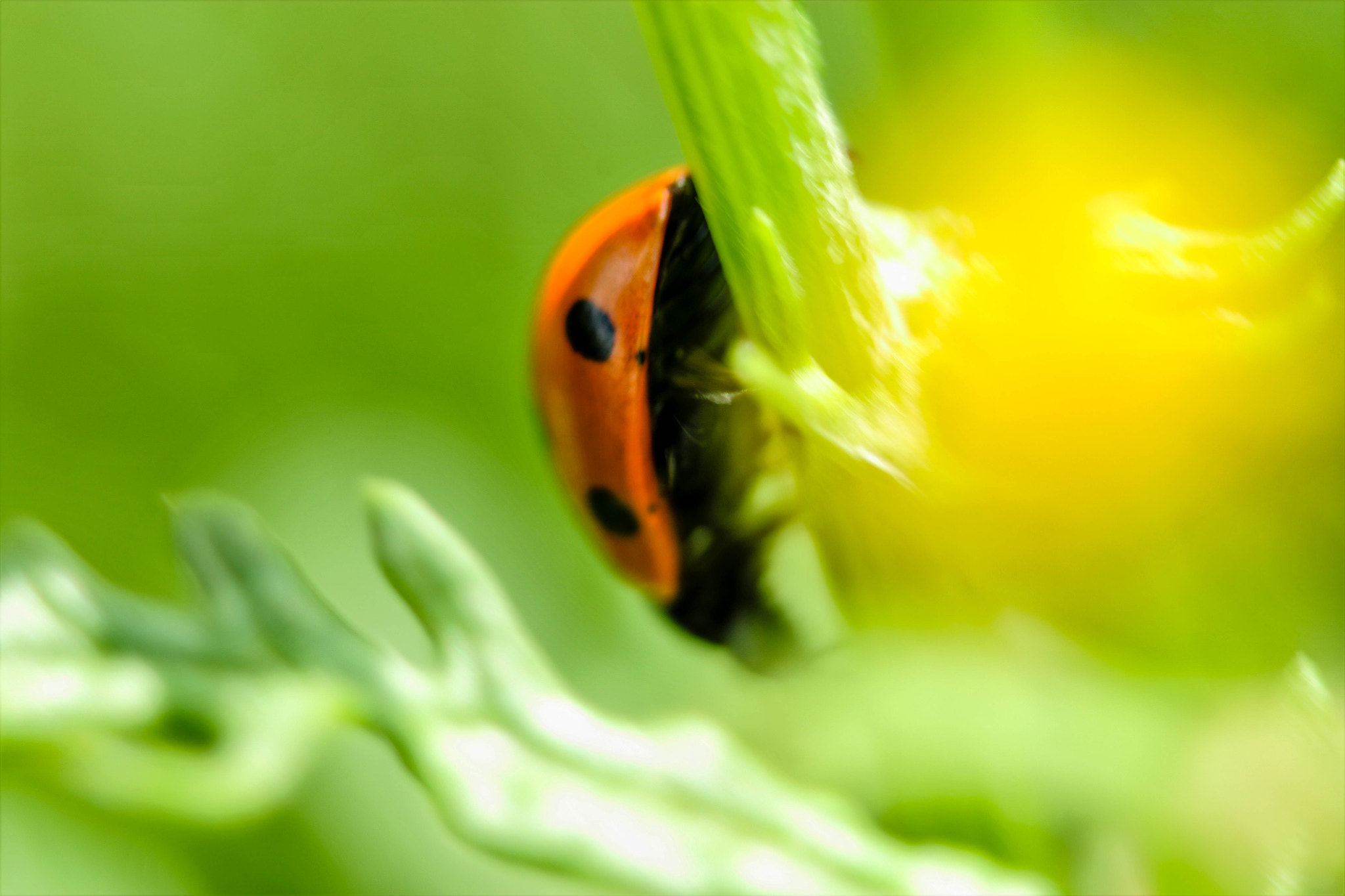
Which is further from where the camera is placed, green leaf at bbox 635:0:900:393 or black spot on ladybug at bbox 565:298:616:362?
black spot on ladybug at bbox 565:298:616:362

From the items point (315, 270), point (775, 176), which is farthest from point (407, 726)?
point (315, 270)

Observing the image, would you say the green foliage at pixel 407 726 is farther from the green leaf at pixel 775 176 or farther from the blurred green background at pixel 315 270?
the blurred green background at pixel 315 270

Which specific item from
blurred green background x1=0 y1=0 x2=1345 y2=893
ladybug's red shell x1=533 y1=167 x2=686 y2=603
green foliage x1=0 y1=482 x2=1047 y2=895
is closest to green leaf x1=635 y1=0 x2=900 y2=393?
green foliage x1=0 y1=482 x2=1047 y2=895

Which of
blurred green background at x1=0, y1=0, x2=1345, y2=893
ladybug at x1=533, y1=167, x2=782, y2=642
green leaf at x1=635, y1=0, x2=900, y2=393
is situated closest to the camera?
green leaf at x1=635, y1=0, x2=900, y2=393

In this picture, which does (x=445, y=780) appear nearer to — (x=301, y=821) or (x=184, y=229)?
(x=301, y=821)

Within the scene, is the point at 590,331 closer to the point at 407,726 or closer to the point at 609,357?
the point at 609,357

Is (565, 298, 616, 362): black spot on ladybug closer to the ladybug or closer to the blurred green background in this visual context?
the ladybug

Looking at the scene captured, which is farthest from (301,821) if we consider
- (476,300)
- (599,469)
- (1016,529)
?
(1016,529)
